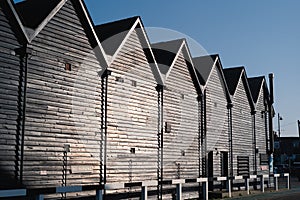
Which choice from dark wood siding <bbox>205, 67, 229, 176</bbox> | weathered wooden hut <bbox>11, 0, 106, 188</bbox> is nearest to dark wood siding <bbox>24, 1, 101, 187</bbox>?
weathered wooden hut <bbox>11, 0, 106, 188</bbox>

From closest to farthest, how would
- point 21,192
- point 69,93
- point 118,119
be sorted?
point 21,192, point 69,93, point 118,119

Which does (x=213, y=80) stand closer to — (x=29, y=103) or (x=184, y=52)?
(x=184, y=52)

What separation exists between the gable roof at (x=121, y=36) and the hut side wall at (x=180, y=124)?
5.09ft

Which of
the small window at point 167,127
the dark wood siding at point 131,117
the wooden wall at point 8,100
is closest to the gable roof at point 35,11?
the wooden wall at point 8,100

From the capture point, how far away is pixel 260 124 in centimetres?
3141

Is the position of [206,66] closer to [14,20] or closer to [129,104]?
[129,104]

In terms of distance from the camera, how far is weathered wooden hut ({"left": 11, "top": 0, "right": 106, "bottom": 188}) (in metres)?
13.3

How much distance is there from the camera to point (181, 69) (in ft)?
71.6

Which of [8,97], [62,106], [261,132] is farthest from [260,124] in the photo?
[8,97]

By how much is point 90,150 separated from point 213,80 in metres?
12.0

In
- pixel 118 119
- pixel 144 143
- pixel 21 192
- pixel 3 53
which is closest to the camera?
pixel 21 192

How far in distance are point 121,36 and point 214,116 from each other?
952 centimetres

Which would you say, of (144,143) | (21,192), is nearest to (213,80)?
(144,143)

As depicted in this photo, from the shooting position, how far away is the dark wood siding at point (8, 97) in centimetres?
1233
